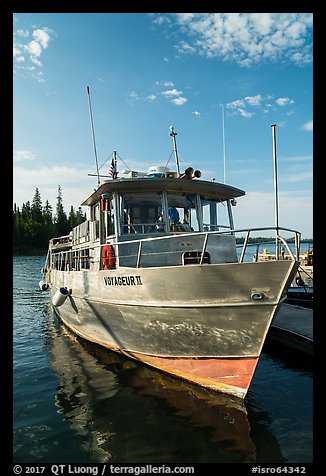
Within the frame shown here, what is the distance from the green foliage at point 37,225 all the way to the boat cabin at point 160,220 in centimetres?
6965

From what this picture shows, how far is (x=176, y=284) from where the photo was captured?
5.92 m

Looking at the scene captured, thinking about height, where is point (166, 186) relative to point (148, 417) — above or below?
above

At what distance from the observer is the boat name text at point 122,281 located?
655 cm

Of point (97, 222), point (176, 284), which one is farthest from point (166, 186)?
point (176, 284)

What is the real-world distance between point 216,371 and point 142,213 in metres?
4.26

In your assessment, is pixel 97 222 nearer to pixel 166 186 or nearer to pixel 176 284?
pixel 166 186

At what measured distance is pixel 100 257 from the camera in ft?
26.7

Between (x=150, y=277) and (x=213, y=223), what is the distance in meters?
3.33

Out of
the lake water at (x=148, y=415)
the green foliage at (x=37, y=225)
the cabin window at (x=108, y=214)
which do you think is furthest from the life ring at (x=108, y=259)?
the green foliage at (x=37, y=225)

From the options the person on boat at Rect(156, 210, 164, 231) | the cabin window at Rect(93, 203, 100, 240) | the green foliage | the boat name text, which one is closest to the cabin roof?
the cabin window at Rect(93, 203, 100, 240)

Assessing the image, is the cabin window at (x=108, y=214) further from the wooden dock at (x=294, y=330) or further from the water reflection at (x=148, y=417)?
the wooden dock at (x=294, y=330)

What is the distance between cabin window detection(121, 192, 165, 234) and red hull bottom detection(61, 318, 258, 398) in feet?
10.6

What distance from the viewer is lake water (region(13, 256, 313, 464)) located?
4.59 m
